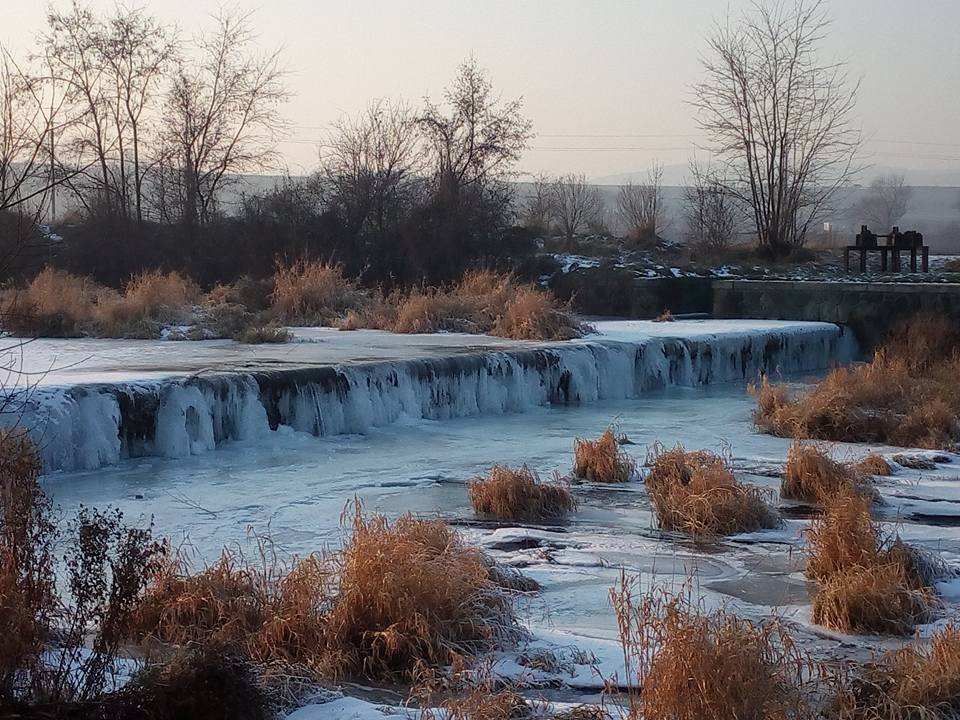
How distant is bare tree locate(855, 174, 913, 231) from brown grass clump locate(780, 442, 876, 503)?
263 feet

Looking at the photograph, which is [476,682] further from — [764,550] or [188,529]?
[188,529]

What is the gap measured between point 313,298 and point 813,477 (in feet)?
39.7

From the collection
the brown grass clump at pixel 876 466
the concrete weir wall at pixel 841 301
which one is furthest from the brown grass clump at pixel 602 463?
the concrete weir wall at pixel 841 301

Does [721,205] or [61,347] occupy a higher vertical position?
[721,205]

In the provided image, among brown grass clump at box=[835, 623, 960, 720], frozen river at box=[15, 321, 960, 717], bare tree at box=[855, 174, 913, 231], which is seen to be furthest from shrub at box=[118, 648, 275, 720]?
bare tree at box=[855, 174, 913, 231]

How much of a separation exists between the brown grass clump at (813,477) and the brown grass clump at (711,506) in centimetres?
68

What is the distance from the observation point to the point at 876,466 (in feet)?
33.2

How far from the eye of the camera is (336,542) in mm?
7828

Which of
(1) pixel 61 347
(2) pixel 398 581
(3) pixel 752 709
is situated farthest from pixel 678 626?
(1) pixel 61 347

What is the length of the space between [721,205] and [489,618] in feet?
90.7

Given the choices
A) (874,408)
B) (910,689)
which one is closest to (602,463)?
(874,408)

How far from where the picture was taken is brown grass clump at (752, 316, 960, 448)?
→ 1188cm

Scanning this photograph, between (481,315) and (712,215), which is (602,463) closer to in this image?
(481,315)

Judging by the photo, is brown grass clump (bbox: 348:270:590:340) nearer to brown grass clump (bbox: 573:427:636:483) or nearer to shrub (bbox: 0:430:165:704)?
brown grass clump (bbox: 573:427:636:483)
